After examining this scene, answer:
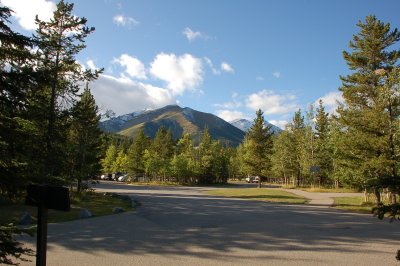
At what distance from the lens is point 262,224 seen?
15.3 m

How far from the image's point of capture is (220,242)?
11.1 m

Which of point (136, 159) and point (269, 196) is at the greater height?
point (136, 159)

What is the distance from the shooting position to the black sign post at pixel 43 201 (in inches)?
185

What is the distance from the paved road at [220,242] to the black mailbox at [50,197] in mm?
4155

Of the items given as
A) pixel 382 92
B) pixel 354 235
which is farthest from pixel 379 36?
pixel 354 235

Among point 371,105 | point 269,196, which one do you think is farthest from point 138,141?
point 371,105

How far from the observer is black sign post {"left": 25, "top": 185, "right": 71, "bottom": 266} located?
4.69 m

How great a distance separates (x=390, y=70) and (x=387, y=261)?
1892 cm

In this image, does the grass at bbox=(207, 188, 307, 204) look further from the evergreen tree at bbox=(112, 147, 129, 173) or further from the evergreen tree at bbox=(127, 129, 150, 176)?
the evergreen tree at bbox=(112, 147, 129, 173)

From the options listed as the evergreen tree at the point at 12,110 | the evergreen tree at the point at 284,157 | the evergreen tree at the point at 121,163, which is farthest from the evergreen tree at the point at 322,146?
the evergreen tree at the point at 12,110

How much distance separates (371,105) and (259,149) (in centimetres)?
3179

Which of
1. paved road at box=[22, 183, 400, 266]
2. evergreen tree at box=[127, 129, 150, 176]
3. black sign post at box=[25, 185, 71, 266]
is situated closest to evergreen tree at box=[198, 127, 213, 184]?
evergreen tree at box=[127, 129, 150, 176]

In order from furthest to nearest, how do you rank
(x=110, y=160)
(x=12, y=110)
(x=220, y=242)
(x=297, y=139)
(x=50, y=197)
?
(x=110, y=160), (x=297, y=139), (x=220, y=242), (x=12, y=110), (x=50, y=197)

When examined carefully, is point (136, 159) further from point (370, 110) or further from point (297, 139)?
point (370, 110)
